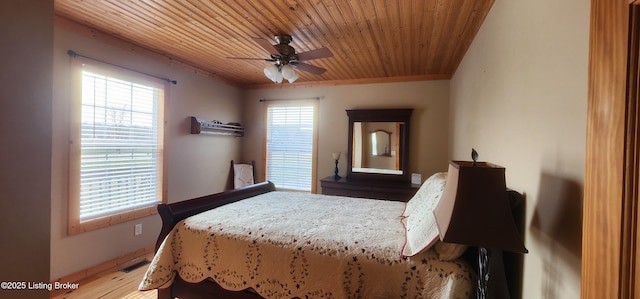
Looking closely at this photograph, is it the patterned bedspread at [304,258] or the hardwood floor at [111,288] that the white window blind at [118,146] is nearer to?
the hardwood floor at [111,288]

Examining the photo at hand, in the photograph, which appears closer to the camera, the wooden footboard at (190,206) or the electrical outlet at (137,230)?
the wooden footboard at (190,206)

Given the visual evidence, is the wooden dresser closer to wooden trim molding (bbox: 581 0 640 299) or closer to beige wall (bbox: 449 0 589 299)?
beige wall (bbox: 449 0 589 299)

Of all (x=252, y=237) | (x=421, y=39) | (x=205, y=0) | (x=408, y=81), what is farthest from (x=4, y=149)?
(x=408, y=81)

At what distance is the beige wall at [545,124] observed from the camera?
32.4 inches

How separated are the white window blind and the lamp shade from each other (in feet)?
10.5

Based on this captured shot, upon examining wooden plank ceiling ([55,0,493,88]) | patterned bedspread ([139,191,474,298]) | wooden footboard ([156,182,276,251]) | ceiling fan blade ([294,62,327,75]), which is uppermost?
wooden plank ceiling ([55,0,493,88])

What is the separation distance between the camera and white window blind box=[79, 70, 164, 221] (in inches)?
98.7

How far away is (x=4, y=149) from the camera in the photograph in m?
0.76

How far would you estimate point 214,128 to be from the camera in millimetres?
3967

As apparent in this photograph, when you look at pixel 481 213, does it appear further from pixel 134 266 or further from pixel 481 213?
pixel 134 266

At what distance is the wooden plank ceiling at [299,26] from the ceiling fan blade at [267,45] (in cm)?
16

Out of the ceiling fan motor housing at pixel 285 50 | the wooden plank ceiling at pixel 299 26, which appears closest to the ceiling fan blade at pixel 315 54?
the ceiling fan motor housing at pixel 285 50

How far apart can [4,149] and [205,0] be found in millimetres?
1609

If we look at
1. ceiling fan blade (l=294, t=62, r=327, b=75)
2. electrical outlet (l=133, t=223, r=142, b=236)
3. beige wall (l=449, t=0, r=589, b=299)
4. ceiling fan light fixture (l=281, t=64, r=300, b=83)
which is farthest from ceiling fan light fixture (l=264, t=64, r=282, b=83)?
electrical outlet (l=133, t=223, r=142, b=236)
